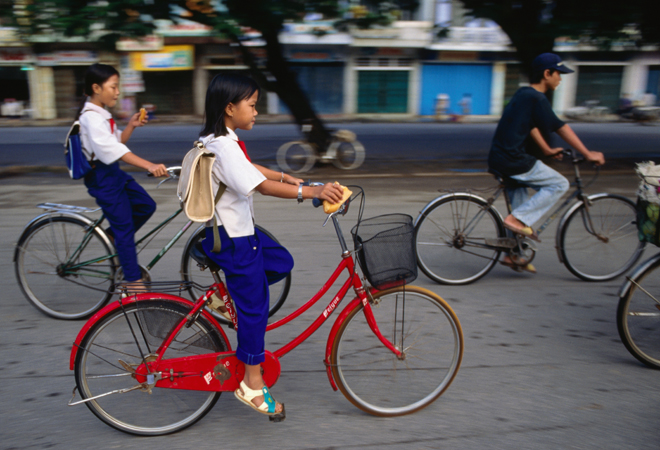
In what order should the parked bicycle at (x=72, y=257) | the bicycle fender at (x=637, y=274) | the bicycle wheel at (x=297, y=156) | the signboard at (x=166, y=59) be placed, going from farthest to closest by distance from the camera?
the signboard at (x=166, y=59) → the bicycle wheel at (x=297, y=156) → the parked bicycle at (x=72, y=257) → the bicycle fender at (x=637, y=274)

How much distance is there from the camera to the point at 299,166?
397 inches

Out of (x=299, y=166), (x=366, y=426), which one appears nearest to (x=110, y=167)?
(x=366, y=426)

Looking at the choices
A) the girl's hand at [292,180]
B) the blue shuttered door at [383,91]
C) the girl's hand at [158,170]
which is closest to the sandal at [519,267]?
the girl's hand at [292,180]

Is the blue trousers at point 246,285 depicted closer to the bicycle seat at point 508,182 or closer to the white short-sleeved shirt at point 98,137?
the white short-sleeved shirt at point 98,137

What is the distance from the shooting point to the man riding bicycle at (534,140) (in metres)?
4.34

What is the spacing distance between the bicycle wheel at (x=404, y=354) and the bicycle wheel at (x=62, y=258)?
6.67 feet

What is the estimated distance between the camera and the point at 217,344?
2.60 meters

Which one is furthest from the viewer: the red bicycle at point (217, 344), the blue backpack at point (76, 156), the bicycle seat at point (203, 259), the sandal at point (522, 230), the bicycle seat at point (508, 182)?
the bicycle seat at point (508, 182)

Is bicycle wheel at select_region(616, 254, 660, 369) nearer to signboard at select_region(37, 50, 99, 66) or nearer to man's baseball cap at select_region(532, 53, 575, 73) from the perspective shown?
man's baseball cap at select_region(532, 53, 575, 73)

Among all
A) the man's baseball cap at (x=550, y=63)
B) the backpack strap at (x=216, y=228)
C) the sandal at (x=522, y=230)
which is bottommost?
the sandal at (x=522, y=230)

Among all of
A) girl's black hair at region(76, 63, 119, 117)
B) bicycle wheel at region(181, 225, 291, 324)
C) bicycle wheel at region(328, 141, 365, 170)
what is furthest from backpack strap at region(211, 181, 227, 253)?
bicycle wheel at region(328, 141, 365, 170)

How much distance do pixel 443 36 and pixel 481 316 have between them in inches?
302

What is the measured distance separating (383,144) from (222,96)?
45.9ft

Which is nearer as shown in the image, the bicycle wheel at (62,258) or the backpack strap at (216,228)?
the backpack strap at (216,228)
